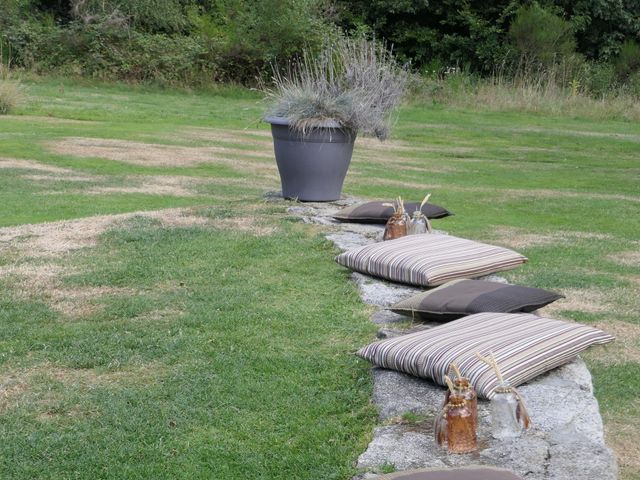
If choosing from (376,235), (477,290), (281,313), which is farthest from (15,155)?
(477,290)

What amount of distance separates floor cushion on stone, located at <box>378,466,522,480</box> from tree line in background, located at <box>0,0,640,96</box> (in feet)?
84.5

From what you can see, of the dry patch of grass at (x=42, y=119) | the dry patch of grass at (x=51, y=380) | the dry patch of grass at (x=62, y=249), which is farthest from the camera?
the dry patch of grass at (x=42, y=119)

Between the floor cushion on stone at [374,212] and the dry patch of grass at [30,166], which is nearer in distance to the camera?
the floor cushion on stone at [374,212]

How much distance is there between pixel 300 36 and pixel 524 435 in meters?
27.3

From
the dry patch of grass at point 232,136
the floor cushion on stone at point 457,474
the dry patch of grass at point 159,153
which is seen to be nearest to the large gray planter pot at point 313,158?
the dry patch of grass at point 159,153

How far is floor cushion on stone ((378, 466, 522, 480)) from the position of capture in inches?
117

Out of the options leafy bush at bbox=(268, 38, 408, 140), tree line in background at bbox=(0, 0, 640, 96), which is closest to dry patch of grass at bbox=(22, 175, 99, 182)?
leafy bush at bbox=(268, 38, 408, 140)

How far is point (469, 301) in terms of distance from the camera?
15.9 feet

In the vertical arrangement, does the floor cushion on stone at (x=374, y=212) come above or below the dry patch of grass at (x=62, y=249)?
above

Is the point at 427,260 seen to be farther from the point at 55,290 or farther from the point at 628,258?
the point at 628,258

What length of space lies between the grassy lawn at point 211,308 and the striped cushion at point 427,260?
0.26 meters

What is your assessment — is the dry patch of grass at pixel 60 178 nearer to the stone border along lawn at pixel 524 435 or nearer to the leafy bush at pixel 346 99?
the leafy bush at pixel 346 99

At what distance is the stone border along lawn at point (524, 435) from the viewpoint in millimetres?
3248

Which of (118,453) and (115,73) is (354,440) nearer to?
(118,453)
